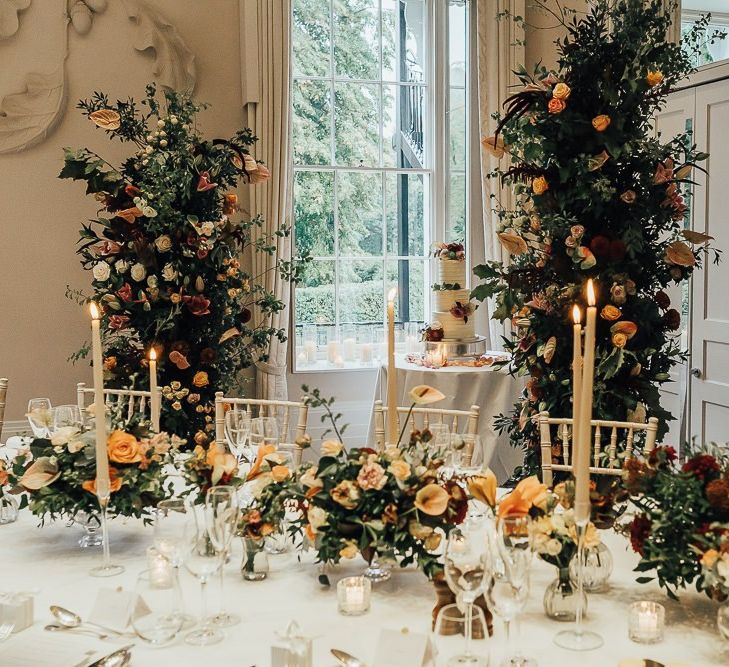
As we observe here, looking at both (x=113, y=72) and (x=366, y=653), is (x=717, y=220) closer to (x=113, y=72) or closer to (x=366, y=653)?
(x=113, y=72)

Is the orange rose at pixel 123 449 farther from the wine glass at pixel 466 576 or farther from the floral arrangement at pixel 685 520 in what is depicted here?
the floral arrangement at pixel 685 520

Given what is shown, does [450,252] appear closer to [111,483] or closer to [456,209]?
[456,209]

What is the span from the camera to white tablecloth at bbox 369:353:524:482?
450cm

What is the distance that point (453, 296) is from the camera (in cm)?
477

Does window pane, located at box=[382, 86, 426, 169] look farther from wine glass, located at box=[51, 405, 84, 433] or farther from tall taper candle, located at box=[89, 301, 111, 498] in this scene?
tall taper candle, located at box=[89, 301, 111, 498]

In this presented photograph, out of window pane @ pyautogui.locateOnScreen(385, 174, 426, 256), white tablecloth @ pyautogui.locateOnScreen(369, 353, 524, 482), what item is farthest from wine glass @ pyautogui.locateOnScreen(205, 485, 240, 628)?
window pane @ pyautogui.locateOnScreen(385, 174, 426, 256)

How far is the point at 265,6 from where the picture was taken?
5.05 meters

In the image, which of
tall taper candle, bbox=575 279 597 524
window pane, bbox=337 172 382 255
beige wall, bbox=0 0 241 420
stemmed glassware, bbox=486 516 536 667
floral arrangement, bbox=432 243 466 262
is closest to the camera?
stemmed glassware, bbox=486 516 536 667

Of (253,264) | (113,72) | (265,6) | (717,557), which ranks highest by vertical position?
(265,6)

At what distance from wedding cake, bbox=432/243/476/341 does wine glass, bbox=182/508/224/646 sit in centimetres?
334

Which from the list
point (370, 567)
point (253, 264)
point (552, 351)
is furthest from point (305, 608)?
point (253, 264)

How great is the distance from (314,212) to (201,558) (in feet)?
13.6

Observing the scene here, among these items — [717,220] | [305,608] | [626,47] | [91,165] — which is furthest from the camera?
[717,220]

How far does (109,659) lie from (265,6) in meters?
4.37
